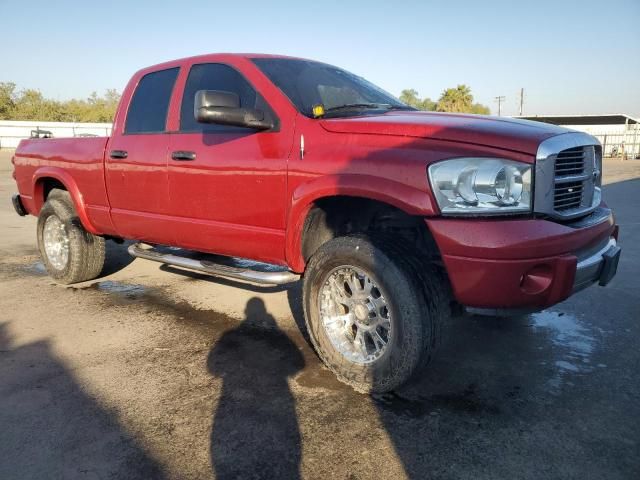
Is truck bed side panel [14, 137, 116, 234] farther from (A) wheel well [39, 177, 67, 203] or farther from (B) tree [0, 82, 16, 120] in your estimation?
(B) tree [0, 82, 16, 120]

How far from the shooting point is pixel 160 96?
14.2 ft

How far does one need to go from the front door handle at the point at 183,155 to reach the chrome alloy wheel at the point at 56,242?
2090 millimetres

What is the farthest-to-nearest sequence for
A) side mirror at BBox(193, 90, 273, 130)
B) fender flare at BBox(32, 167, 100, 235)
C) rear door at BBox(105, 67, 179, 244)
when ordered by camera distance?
1. fender flare at BBox(32, 167, 100, 235)
2. rear door at BBox(105, 67, 179, 244)
3. side mirror at BBox(193, 90, 273, 130)

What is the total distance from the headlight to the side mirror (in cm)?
127

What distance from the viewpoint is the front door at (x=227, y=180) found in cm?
330

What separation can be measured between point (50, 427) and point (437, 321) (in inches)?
81.4

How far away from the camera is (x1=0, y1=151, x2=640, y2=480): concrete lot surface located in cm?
228

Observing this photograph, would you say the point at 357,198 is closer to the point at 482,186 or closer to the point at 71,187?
the point at 482,186

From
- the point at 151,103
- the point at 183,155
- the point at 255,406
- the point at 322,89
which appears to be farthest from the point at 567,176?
the point at 151,103

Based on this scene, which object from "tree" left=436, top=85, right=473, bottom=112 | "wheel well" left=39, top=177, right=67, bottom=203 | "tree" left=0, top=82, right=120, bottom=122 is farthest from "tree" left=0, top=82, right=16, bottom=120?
"wheel well" left=39, top=177, right=67, bottom=203

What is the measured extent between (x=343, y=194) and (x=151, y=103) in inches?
93.6

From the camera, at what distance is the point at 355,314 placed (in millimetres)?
Answer: 3066

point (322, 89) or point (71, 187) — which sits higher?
point (322, 89)

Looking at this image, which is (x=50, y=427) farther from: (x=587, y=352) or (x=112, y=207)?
(x=587, y=352)
